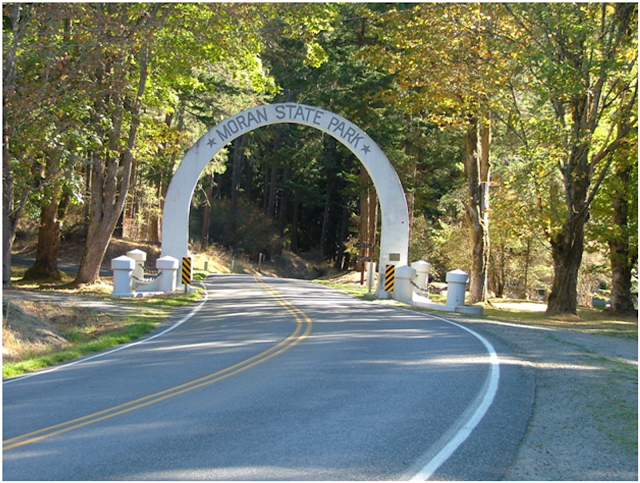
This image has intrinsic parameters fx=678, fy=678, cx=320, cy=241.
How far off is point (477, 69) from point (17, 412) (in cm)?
2149

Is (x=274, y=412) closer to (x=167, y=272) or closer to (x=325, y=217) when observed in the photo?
(x=167, y=272)

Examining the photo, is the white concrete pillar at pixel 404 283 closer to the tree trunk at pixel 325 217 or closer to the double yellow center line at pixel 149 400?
the double yellow center line at pixel 149 400

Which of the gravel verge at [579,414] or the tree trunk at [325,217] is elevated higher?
the tree trunk at [325,217]

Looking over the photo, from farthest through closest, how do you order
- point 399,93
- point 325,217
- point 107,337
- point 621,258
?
1. point 325,217
2. point 399,93
3. point 621,258
4. point 107,337

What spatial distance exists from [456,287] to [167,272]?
35.8ft

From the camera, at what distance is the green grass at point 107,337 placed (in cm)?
1182

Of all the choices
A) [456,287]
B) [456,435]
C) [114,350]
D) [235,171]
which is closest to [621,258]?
[456,287]

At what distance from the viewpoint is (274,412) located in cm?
761

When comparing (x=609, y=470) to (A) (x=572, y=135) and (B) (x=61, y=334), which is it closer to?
(B) (x=61, y=334)

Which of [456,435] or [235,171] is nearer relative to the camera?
[456,435]

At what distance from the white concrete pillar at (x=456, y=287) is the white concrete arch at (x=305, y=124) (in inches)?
147

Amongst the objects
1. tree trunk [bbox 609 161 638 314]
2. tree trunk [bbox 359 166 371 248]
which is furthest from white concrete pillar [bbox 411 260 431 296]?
tree trunk [bbox 359 166 371 248]

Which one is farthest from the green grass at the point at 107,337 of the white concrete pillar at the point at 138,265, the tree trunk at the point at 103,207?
the tree trunk at the point at 103,207

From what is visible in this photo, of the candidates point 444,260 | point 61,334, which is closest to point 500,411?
point 61,334
